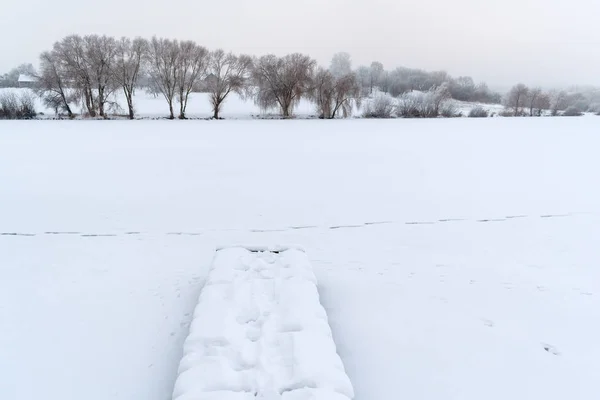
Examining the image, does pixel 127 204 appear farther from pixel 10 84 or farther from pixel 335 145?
pixel 10 84

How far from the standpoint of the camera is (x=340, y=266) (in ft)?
15.3

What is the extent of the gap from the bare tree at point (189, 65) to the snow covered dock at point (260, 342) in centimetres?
2812

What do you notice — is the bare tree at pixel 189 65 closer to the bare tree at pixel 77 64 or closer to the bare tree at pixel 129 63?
the bare tree at pixel 129 63

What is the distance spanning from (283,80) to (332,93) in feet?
13.5

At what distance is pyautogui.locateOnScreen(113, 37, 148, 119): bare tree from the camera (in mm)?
27969

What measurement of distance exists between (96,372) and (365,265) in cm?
309

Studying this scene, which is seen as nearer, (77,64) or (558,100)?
(77,64)

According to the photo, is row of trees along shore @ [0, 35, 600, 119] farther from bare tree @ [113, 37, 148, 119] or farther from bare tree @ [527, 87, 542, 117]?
bare tree @ [527, 87, 542, 117]

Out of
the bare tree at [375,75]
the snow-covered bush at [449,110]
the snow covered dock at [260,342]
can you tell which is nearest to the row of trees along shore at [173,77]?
the snow-covered bush at [449,110]

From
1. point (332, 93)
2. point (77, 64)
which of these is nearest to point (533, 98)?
point (332, 93)

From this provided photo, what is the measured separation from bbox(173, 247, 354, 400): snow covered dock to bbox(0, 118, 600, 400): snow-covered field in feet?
1.39

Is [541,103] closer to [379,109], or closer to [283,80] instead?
[379,109]

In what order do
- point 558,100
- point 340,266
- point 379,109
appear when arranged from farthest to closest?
point 558,100 → point 379,109 → point 340,266

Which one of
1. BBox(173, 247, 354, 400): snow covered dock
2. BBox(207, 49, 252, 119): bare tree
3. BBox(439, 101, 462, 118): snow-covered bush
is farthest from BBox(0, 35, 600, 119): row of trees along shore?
BBox(173, 247, 354, 400): snow covered dock
